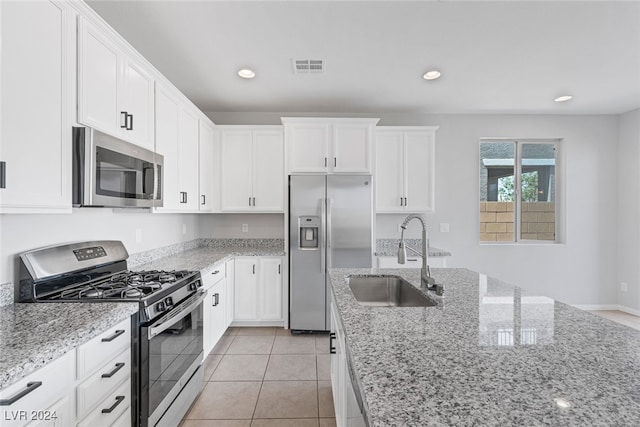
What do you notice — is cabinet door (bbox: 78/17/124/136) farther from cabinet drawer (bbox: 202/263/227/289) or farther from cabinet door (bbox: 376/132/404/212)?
cabinet door (bbox: 376/132/404/212)

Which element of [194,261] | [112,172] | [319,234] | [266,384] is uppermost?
[112,172]

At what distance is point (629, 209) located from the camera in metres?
3.86

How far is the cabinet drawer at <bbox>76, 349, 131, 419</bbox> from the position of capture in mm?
1109

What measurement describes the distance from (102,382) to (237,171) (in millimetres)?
2676

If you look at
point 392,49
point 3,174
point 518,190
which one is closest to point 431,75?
point 392,49

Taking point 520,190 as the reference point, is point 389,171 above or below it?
above

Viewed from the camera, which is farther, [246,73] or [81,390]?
[246,73]

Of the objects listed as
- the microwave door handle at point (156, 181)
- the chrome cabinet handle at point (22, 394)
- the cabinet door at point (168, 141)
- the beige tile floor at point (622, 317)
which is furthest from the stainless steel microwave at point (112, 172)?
the beige tile floor at point (622, 317)

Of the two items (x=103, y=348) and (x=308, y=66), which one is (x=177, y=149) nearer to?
(x=308, y=66)

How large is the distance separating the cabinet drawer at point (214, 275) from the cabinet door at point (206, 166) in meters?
0.72

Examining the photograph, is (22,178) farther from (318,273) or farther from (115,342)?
(318,273)

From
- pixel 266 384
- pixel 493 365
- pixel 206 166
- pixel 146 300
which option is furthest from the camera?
pixel 206 166

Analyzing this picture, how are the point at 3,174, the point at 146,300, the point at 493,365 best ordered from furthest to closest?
1. the point at 146,300
2. the point at 3,174
3. the point at 493,365

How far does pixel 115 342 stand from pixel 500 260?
14.5 feet
